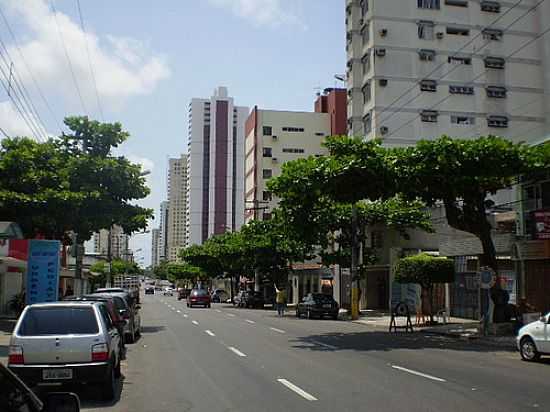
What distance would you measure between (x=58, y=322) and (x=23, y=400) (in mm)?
6931

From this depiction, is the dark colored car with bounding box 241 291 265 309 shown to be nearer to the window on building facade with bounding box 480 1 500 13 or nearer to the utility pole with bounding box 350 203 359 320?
the utility pole with bounding box 350 203 359 320

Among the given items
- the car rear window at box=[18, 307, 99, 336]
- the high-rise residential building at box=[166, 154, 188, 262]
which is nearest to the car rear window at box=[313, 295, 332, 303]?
the car rear window at box=[18, 307, 99, 336]

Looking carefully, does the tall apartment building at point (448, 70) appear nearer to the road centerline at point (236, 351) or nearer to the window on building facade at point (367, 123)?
the window on building facade at point (367, 123)

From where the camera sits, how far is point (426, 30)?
58.7 metres

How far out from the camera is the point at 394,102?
57.6 meters

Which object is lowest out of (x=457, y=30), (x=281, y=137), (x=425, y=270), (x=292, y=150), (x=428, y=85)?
(x=425, y=270)

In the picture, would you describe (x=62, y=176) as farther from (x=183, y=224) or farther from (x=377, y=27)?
(x=183, y=224)

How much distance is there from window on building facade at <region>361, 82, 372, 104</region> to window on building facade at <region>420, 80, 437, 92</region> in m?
4.71

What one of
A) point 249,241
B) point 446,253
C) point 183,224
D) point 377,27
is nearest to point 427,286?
point 446,253

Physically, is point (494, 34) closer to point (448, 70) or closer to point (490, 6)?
point (490, 6)

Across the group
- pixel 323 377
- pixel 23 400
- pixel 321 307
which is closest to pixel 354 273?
pixel 321 307

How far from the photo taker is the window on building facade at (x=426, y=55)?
58.4 meters

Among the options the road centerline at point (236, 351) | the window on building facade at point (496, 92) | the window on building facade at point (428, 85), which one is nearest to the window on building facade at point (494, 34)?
the window on building facade at point (496, 92)

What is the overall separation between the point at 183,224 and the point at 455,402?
177 meters
